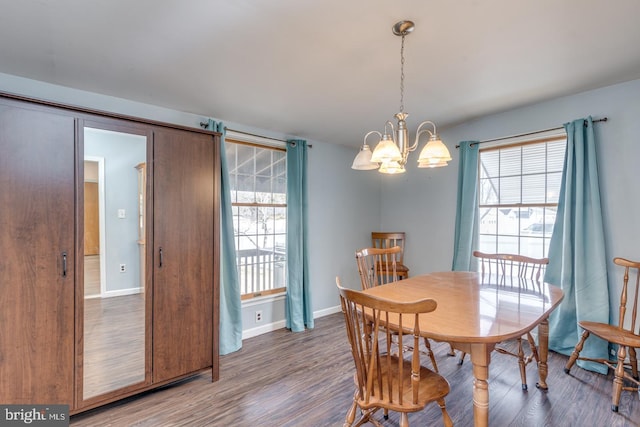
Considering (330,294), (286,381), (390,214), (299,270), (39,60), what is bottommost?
(286,381)

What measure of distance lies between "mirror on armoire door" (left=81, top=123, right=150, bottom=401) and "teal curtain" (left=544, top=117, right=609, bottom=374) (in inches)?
143

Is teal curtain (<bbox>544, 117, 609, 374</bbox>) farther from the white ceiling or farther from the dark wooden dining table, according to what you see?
the dark wooden dining table

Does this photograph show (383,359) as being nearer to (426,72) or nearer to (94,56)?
(426,72)

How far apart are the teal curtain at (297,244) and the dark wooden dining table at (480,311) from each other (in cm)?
158

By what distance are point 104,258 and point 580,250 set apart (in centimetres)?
389

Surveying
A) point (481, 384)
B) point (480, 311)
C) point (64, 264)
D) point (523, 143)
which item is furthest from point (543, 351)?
point (64, 264)

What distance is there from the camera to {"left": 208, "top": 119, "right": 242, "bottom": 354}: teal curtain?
306cm

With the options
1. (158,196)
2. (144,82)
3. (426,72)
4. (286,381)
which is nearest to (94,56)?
(144,82)

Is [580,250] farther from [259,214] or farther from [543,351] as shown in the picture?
[259,214]

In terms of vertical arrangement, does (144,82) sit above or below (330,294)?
above

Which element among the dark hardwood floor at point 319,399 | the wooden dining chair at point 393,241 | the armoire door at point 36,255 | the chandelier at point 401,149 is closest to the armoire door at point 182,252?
the dark hardwood floor at point 319,399

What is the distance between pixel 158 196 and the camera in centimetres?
224

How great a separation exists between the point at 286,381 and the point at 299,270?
139 cm

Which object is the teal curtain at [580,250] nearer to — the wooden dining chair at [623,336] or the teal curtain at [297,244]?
the wooden dining chair at [623,336]
